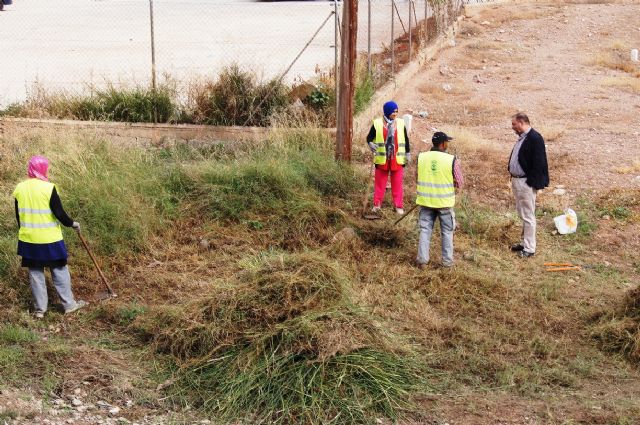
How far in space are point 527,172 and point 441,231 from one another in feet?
4.19

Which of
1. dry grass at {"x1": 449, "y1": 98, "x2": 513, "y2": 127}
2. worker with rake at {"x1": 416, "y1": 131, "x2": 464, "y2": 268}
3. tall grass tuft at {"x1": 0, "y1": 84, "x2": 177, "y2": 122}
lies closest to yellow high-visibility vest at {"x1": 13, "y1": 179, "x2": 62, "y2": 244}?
worker with rake at {"x1": 416, "y1": 131, "x2": 464, "y2": 268}

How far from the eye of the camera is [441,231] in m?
9.66

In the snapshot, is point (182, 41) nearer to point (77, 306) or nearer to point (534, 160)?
point (534, 160)

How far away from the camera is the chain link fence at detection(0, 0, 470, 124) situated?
16844 mm

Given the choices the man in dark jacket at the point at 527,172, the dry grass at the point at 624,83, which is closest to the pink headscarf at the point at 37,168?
the man in dark jacket at the point at 527,172

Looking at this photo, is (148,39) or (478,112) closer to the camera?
(478,112)

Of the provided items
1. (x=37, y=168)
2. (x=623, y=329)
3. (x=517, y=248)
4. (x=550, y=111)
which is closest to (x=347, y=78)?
(x=517, y=248)

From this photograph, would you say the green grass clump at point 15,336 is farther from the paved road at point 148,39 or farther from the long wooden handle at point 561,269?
the paved road at point 148,39

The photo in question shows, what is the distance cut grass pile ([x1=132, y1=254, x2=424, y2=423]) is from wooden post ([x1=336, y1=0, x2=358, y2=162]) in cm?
435

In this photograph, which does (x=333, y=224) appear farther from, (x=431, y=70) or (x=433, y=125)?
(x=431, y=70)

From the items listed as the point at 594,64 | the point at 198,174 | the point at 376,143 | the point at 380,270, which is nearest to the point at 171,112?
the point at 198,174

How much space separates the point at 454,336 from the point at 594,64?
15122 mm

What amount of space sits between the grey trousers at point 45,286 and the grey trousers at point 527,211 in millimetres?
4974

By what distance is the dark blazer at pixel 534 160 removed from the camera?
9922 mm
